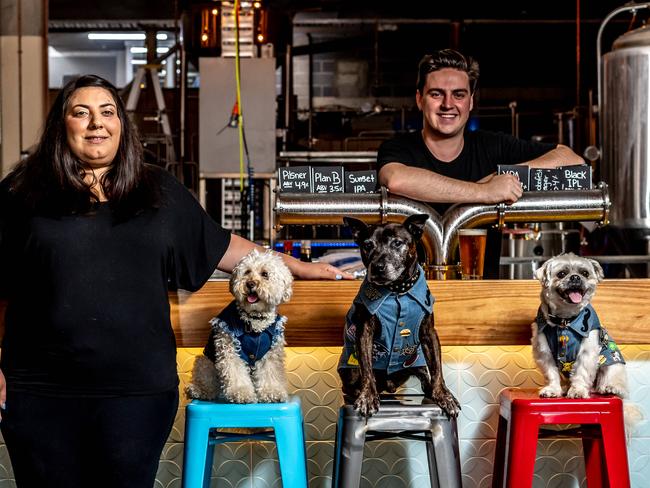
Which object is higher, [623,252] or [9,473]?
[623,252]

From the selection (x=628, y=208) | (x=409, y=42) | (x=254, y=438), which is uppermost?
(x=409, y=42)

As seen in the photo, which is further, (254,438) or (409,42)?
(409,42)

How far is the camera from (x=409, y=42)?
35.0 feet

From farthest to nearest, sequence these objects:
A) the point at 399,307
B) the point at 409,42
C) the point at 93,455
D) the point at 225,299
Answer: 1. the point at 409,42
2. the point at 225,299
3. the point at 399,307
4. the point at 93,455

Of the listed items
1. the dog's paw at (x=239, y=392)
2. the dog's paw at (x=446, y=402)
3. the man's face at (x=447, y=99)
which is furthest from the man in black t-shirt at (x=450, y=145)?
the dog's paw at (x=239, y=392)

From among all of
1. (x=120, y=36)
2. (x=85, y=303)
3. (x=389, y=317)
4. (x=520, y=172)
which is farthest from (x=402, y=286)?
(x=120, y=36)

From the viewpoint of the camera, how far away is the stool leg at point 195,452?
2.14 meters

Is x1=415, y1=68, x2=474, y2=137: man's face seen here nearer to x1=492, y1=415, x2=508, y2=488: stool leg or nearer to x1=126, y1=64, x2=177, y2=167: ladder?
x1=492, y1=415, x2=508, y2=488: stool leg

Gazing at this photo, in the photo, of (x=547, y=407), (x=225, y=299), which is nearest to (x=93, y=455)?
(x=225, y=299)

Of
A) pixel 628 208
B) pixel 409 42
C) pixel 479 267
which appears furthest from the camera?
pixel 409 42

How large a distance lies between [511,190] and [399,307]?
0.71m

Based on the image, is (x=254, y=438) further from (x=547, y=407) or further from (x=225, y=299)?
(x=547, y=407)

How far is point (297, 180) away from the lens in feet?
8.74

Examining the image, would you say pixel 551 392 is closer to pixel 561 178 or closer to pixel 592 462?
pixel 592 462
